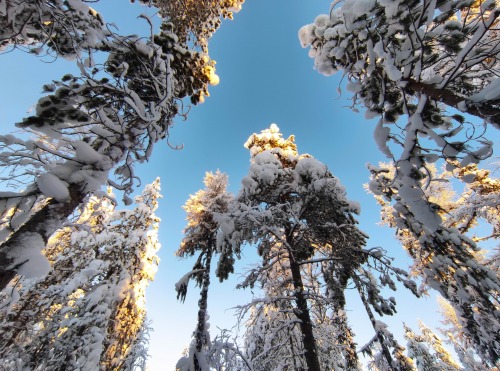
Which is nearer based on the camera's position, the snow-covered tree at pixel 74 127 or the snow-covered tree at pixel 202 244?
the snow-covered tree at pixel 74 127

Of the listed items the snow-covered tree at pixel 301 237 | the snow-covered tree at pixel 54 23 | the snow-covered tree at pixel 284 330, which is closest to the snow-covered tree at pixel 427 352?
the snow-covered tree at pixel 284 330

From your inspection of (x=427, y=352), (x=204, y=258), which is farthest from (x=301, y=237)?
(x=427, y=352)

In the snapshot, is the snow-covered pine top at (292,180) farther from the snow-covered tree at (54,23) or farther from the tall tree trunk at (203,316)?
the snow-covered tree at (54,23)

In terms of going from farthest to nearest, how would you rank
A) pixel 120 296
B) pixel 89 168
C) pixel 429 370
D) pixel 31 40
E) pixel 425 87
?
pixel 429 370
pixel 120 296
pixel 31 40
pixel 89 168
pixel 425 87

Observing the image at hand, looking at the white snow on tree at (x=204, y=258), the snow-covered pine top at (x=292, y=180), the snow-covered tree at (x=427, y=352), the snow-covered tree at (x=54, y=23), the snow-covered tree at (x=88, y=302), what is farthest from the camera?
the snow-covered tree at (x=427, y=352)

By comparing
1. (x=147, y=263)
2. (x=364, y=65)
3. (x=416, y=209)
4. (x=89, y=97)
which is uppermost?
(x=147, y=263)

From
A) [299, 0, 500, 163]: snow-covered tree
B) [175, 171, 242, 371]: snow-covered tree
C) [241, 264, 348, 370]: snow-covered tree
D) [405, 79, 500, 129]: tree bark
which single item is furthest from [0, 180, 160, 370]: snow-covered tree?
[405, 79, 500, 129]: tree bark

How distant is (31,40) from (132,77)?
2.09 metres

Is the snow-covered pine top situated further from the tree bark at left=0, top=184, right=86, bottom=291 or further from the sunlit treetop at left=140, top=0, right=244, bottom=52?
the tree bark at left=0, top=184, right=86, bottom=291

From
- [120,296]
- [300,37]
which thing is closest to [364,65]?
[300,37]

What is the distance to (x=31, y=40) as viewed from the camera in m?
4.84

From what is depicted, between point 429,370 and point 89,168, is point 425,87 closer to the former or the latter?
point 89,168

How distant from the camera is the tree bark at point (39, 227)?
7.61ft

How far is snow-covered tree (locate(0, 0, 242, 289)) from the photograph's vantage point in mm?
2715
